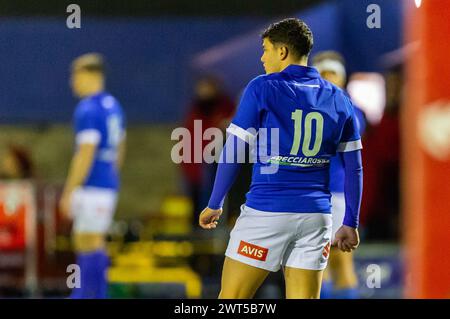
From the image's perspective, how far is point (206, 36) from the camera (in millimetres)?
10398

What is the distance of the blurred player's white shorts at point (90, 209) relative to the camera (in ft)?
25.5

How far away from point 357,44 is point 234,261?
4.59m

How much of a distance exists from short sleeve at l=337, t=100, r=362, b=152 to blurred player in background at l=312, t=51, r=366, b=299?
32cm

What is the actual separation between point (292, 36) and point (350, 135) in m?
0.51

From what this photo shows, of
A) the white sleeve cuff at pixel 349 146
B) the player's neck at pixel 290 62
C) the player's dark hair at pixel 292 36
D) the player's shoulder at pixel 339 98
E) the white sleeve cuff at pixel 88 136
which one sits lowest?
the white sleeve cuff at pixel 349 146

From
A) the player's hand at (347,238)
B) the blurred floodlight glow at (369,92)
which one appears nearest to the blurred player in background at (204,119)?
the blurred floodlight glow at (369,92)

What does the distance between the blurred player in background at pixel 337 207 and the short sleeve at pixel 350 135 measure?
1.04 ft

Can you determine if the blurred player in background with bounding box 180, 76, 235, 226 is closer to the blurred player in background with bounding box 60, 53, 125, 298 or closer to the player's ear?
the blurred player in background with bounding box 60, 53, 125, 298

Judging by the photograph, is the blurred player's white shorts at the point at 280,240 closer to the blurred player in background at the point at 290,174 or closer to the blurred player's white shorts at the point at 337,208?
the blurred player in background at the point at 290,174

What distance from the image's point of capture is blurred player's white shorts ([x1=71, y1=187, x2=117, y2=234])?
Result: 7758 millimetres

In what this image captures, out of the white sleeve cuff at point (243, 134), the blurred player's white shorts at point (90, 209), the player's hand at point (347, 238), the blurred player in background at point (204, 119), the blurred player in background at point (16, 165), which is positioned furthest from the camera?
the blurred player in background at point (16, 165)

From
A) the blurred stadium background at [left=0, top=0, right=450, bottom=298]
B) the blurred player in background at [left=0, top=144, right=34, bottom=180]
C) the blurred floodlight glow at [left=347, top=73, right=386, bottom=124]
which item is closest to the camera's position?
the blurred stadium background at [left=0, top=0, right=450, bottom=298]

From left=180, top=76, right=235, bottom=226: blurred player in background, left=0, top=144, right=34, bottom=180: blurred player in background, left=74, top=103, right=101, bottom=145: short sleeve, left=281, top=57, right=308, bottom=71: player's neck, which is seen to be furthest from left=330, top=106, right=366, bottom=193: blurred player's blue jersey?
left=0, top=144, right=34, bottom=180: blurred player in background
